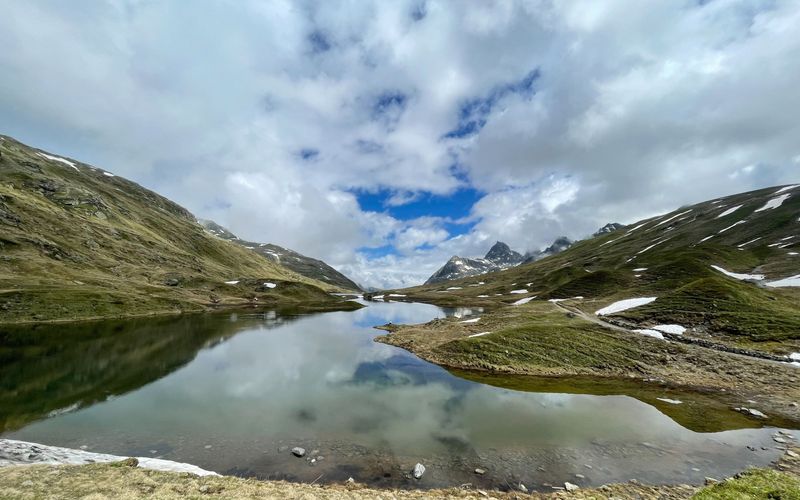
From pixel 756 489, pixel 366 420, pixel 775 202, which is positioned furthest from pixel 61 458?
pixel 775 202

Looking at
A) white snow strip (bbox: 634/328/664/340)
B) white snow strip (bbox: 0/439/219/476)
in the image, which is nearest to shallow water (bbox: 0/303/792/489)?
white snow strip (bbox: 0/439/219/476)

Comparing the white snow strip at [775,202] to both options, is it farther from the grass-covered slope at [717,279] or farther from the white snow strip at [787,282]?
the white snow strip at [787,282]

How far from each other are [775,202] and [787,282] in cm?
13954

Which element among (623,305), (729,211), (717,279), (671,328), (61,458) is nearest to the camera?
(61,458)

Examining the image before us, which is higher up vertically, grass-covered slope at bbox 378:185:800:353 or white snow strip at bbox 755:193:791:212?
white snow strip at bbox 755:193:791:212

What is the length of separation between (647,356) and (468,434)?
36192 mm

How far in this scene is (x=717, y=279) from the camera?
222ft

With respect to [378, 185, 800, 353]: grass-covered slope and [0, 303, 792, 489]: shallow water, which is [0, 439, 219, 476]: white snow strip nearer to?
[0, 303, 792, 489]: shallow water

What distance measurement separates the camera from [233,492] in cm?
1664

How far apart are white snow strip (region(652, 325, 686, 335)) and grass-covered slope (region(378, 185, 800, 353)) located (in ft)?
4.17

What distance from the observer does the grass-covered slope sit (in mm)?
54281

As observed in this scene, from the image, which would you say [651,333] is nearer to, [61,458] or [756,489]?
[756,489]

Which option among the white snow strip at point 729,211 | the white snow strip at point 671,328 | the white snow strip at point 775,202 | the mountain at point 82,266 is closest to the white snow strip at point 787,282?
the white snow strip at point 671,328

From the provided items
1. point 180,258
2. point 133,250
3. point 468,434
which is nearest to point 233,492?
point 468,434
